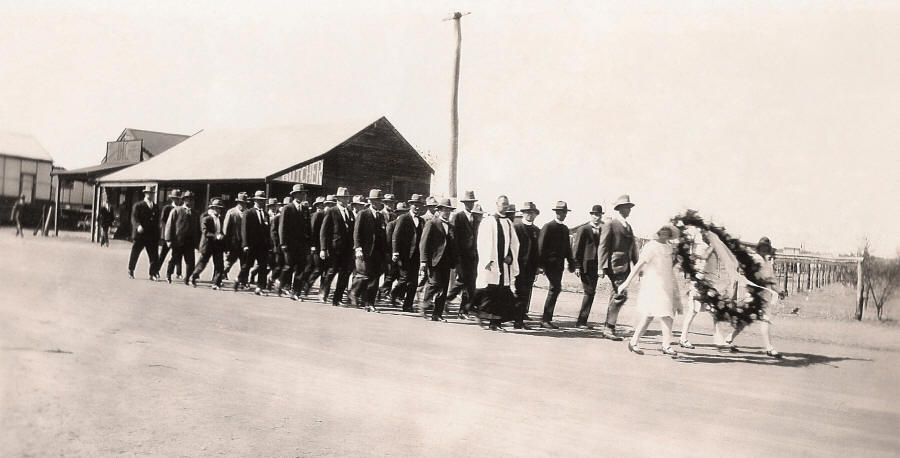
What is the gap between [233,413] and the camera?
455 centimetres

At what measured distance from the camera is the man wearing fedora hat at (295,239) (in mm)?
10461

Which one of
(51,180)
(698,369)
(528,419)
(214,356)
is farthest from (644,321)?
(51,180)

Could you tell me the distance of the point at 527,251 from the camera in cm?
923

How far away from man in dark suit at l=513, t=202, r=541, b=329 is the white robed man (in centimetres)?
34

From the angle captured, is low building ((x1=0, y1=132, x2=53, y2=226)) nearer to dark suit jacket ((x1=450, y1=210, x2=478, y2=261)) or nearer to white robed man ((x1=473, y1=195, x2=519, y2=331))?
white robed man ((x1=473, y1=195, x2=519, y2=331))

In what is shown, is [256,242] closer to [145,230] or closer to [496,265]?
[145,230]

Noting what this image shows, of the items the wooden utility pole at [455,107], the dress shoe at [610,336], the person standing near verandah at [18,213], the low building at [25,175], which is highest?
the wooden utility pole at [455,107]

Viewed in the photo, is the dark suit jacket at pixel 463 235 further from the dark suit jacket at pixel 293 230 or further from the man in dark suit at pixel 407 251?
the dark suit jacket at pixel 293 230

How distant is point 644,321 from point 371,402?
10.7ft

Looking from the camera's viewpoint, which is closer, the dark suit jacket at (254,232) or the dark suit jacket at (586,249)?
the dark suit jacket at (586,249)

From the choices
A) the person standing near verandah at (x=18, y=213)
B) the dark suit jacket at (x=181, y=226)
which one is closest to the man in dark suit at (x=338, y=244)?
the dark suit jacket at (x=181, y=226)

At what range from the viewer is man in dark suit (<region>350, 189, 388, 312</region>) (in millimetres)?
9602

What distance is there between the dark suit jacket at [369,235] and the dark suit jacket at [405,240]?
26cm

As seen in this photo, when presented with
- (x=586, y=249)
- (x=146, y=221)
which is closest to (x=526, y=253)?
(x=586, y=249)
